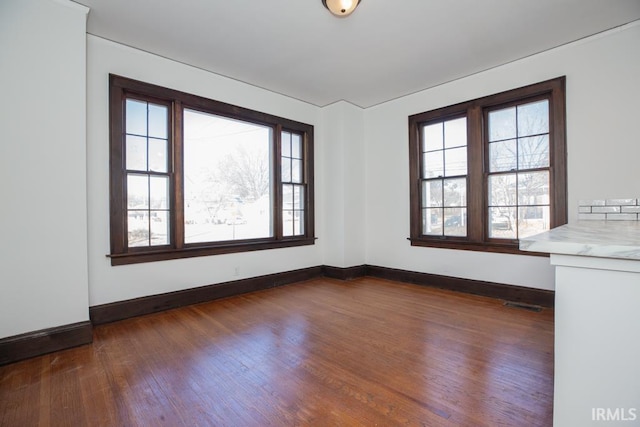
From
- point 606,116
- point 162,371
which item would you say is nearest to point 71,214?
point 162,371

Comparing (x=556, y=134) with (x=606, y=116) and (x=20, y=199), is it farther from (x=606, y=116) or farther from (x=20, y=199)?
(x=20, y=199)

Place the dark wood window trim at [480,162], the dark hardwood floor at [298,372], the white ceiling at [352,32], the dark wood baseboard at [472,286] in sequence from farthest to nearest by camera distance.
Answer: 1. the dark wood baseboard at [472,286]
2. the dark wood window trim at [480,162]
3. the white ceiling at [352,32]
4. the dark hardwood floor at [298,372]

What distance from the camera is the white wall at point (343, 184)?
16.2 ft

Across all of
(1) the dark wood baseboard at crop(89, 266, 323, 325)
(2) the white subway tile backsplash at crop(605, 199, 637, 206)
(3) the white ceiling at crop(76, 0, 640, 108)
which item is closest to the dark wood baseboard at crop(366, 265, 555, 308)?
(2) the white subway tile backsplash at crop(605, 199, 637, 206)

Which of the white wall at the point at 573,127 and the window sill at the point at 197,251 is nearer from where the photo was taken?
the white wall at the point at 573,127

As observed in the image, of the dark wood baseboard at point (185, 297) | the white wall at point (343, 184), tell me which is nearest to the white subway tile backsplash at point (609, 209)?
the white wall at point (343, 184)

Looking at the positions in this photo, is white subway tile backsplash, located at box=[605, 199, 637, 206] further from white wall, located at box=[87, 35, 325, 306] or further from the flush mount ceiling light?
white wall, located at box=[87, 35, 325, 306]

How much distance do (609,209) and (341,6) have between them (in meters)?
3.35

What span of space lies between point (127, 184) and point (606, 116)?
519cm

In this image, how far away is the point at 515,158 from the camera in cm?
375

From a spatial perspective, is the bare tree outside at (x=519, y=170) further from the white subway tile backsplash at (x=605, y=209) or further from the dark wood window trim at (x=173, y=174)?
the dark wood window trim at (x=173, y=174)

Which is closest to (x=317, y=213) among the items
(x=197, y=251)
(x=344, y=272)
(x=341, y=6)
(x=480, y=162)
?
(x=344, y=272)

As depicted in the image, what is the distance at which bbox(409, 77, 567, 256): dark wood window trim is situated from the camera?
3.34m

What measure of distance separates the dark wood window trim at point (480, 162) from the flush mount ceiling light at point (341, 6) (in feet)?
7.69
